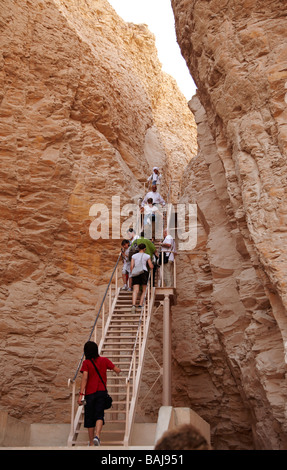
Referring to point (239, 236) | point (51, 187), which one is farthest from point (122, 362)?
point (51, 187)

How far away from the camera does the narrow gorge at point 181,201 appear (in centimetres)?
896

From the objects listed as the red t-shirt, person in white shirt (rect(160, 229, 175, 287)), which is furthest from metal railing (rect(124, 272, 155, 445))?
person in white shirt (rect(160, 229, 175, 287))

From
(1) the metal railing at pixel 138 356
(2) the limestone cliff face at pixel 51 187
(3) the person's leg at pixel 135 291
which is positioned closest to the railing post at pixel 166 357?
(1) the metal railing at pixel 138 356

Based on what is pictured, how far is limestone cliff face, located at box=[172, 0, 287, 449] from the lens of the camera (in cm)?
845

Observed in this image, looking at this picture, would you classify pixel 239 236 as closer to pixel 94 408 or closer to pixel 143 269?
pixel 143 269

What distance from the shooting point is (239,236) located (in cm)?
1067

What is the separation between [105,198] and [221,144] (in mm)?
Result: 3819

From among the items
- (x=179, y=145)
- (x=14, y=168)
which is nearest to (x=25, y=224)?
(x=14, y=168)

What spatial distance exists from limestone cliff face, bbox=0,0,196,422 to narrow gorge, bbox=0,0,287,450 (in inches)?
1.3

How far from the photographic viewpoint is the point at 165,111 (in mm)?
24438

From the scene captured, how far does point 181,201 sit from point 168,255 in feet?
13.6

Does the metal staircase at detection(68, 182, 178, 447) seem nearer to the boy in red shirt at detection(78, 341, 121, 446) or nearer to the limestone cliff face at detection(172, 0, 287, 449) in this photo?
the boy in red shirt at detection(78, 341, 121, 446)

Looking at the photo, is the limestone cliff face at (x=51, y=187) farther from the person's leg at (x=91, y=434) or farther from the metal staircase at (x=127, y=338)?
the person's leg at (x=91, y=434)

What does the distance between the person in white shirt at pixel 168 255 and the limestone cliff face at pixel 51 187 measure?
1622mm
